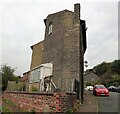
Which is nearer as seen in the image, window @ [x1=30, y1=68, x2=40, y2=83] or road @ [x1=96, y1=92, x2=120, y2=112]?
road @ [x1=96, y1=92, x2=120, y2=112]

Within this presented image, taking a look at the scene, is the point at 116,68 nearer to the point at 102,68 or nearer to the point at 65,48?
the point at 102,68

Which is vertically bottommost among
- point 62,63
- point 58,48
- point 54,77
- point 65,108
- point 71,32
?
point 65,108

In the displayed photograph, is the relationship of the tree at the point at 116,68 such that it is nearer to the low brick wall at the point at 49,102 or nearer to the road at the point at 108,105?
the road at the point at 108,105

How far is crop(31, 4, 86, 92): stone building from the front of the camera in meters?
17.8

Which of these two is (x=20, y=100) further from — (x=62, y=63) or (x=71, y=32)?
(x=71, y=32)

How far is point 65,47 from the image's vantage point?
743 inches

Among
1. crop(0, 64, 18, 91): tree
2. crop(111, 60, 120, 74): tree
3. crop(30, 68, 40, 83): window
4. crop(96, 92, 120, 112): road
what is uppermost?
crop(111, 60, 120, 74): tree

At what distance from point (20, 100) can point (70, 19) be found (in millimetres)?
9998

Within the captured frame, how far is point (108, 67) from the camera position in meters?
76.9

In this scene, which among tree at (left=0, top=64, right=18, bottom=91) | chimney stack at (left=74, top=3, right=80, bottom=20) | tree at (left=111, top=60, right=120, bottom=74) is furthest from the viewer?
tree at (left=111, top=60, right=120, bottom=74)

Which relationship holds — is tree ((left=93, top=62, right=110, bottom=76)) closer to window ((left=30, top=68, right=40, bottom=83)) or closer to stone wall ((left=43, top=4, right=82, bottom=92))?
window ((left=30, top=68, right=40, bottom=83))

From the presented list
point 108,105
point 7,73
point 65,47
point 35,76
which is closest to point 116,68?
point 7,73

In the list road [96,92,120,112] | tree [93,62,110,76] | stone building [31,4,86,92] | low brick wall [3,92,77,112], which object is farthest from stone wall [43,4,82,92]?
tree [93,62,110,76]

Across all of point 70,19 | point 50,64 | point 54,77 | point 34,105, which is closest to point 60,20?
point 70,19
